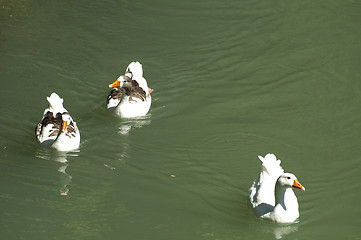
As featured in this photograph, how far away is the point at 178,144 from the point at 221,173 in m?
1.12

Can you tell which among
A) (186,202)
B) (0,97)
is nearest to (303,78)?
(186,202)

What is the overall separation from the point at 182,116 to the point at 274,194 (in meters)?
3.11

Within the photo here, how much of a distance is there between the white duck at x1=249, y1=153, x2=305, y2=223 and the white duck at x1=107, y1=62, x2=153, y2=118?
3319mm

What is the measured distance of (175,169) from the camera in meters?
9.77

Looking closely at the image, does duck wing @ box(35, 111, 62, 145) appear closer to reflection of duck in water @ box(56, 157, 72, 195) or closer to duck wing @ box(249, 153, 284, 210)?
reflection of duck in water @ box(56, 157, 72, 195)

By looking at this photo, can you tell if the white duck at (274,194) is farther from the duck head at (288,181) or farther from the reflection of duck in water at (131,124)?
the reflection of duck in water at (131,124)

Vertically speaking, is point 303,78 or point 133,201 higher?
point 303,78

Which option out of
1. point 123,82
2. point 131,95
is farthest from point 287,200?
point 123,82

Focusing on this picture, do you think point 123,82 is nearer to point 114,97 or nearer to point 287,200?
point 114,97

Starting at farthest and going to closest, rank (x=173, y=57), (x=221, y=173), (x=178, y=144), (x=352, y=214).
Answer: (x=173, y=57), (x=178, y=144), (x=221, y=173), (x=352, y=214)

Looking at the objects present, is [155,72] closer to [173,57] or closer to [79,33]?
[173,57]

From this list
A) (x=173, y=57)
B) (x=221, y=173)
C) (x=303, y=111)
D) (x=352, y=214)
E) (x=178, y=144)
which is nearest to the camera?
(x=352, y=214)

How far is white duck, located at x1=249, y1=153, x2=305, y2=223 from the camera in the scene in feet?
27.7

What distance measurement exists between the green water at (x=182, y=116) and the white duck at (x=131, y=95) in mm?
223
